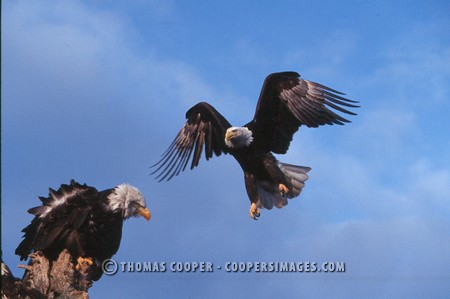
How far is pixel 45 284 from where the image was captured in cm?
618

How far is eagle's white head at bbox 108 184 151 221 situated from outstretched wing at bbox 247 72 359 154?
2.41 meters

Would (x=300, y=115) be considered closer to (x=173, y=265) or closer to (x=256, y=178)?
(x=256, y=178)

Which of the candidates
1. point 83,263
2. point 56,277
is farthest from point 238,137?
point 56,277

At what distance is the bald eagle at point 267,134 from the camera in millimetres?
8508

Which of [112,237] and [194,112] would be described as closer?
[112,237]

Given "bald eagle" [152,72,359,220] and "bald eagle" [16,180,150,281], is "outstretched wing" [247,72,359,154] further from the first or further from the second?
"bald eagle" [16,180,150,281]

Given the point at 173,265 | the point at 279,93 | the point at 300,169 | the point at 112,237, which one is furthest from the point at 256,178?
the point at 112,237

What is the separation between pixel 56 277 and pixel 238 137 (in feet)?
10.7

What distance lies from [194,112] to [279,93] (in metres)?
1.44

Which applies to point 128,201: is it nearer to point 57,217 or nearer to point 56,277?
point 57,217

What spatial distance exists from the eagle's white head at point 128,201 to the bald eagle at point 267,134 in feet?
6.87

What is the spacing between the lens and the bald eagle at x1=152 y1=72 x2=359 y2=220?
8.51 meters

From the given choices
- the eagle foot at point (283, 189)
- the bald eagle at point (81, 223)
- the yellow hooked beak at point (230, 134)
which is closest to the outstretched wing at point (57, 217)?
the bald eagle at point (81, 223)

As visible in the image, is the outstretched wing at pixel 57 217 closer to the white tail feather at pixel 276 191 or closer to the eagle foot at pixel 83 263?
the eagle foot at pixel 83 263
